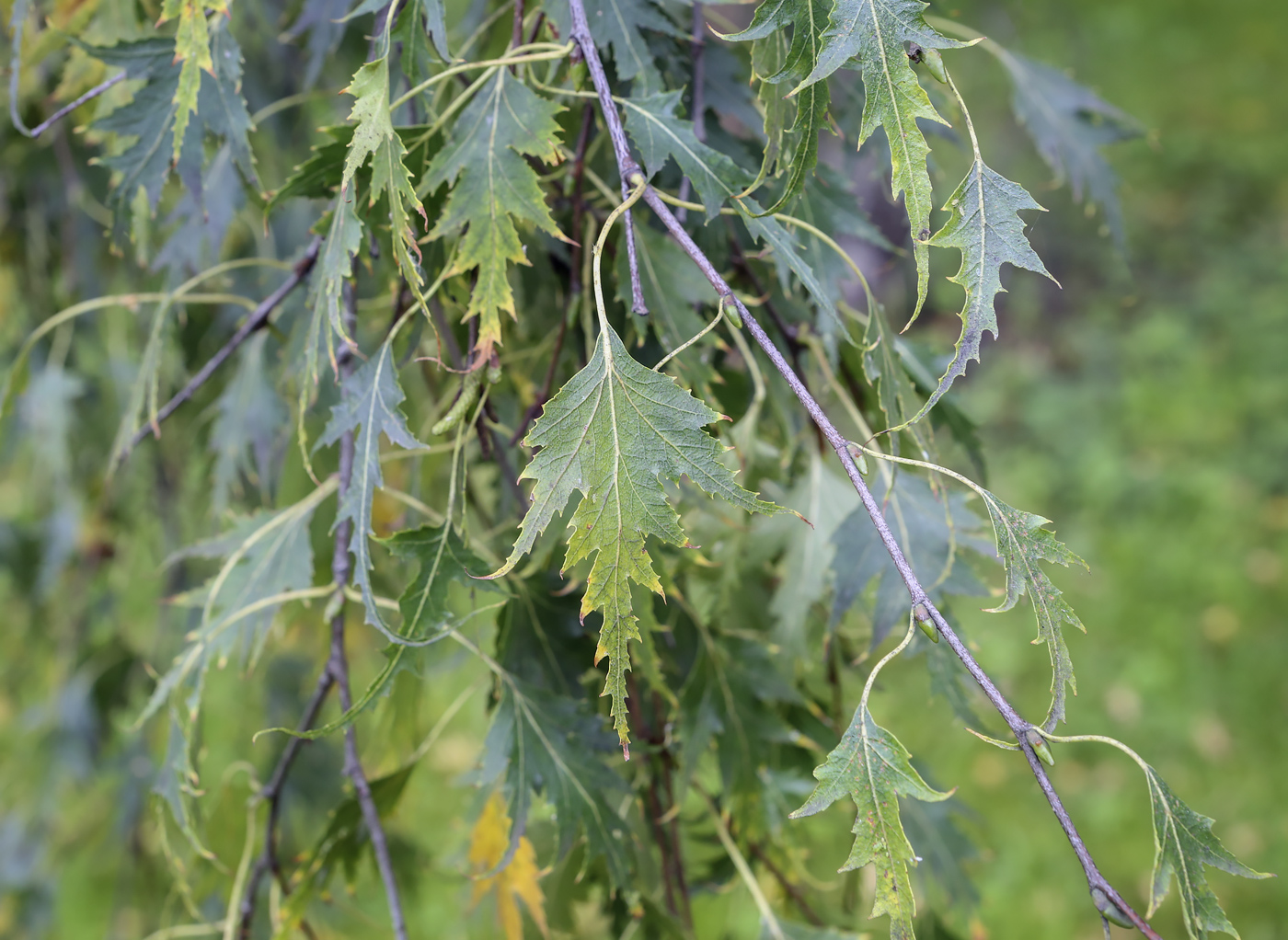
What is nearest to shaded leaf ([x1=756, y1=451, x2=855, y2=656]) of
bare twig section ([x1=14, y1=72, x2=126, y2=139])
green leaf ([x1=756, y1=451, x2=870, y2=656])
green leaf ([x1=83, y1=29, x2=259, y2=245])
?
green leaf ([x1=756, y1=451, x2=870, y2=656])

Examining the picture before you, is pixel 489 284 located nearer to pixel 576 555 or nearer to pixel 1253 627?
pixel 576 555

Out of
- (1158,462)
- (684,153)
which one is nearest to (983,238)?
(684,153)

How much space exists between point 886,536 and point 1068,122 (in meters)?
0.82

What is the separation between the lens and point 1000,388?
3.84 meters

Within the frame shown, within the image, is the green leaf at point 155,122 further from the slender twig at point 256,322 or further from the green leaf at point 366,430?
the green leaf at point 366,430

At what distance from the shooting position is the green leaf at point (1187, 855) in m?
0.48

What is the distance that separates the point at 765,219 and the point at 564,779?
1.48ft

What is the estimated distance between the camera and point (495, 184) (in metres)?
0.63

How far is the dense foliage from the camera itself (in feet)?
1.69

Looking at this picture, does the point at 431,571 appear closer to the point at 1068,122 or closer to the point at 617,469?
the point at 617,469

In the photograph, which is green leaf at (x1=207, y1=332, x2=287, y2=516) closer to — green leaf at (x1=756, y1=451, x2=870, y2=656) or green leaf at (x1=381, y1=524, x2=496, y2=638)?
green leaf at (x1=381, y1=524, x2=496, y2=638)

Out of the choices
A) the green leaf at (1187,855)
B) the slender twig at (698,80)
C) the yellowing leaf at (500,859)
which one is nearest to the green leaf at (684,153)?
the slender twig at (698,80)

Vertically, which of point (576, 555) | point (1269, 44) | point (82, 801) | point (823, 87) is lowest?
point (1269, 44)

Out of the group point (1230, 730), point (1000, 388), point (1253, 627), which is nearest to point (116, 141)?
point (1230, 730)
